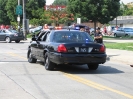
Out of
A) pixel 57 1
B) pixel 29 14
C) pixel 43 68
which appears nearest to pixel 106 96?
pixel 43 68


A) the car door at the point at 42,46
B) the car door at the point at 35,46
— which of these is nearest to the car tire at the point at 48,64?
the car door at the point at 42,46

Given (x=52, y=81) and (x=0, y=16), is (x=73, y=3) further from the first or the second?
(x=0, y=16)

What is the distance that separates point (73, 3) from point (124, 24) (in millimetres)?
42821

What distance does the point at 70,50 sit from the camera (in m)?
12.2

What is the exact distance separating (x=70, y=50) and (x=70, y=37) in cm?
110

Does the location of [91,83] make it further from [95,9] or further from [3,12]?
[3,12]

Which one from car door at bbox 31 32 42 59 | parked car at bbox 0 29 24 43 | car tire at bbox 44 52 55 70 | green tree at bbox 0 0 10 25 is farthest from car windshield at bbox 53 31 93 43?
green tree at bbox 0 0 10 25

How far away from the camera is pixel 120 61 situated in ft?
56.5

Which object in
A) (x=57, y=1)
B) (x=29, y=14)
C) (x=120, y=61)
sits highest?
(x=57, y=1)

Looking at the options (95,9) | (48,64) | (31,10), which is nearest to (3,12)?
(31,10)

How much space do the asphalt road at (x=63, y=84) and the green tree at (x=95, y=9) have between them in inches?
1248

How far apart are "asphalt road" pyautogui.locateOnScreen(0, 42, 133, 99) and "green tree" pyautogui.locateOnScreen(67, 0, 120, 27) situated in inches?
1248

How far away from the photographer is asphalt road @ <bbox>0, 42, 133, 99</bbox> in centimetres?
842

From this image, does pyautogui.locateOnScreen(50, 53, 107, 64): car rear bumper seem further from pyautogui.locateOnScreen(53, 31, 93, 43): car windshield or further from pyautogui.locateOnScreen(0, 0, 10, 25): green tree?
pyautogui.locateOnScreen(0, 0, 10, 25): green tree
